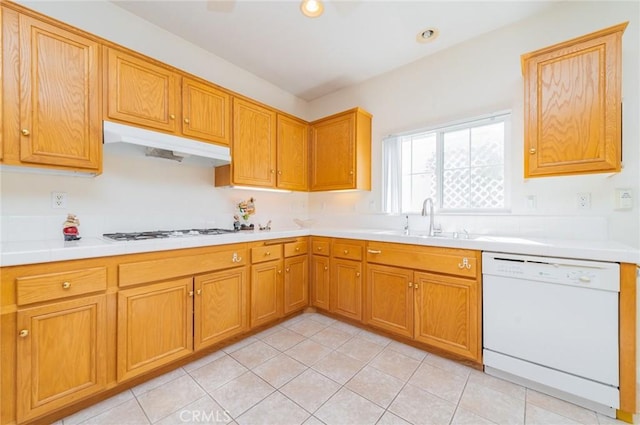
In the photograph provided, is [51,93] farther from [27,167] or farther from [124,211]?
[124,211]

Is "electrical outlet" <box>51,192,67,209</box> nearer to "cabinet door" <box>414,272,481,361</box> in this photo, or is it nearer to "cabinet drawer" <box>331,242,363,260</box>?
"cabinet drawer" <box>331,242,363,260</box>

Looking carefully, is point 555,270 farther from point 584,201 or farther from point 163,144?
point 163,144

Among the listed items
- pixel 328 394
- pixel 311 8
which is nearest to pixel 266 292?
pixel 328 394

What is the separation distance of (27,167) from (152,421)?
161cm

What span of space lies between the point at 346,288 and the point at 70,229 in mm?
2180

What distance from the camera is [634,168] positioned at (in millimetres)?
1709

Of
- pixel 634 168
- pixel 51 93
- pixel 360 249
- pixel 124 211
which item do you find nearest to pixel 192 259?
pixel 124 211

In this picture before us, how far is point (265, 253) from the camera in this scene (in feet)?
7.78

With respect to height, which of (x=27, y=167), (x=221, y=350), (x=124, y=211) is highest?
(x=27, y=167)

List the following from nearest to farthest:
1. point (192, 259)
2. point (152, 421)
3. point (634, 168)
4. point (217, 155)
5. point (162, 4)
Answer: point (152, 421), point (634, 168), point (192, 259), point (162, 4), point (217, 155)

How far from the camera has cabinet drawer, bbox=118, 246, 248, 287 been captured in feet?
5.15

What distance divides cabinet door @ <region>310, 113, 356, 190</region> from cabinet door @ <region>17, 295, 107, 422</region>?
2240mm

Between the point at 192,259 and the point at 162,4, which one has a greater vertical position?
the point at 162,4

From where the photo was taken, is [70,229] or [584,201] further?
[584,201]
